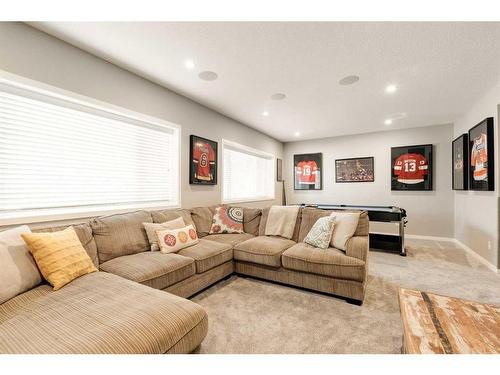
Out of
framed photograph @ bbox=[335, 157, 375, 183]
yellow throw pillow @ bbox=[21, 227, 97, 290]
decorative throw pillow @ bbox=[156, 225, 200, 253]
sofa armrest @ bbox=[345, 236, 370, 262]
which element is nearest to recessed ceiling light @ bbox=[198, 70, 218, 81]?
decorative throw pillow @ bbox=[156, 225, 200, 253]

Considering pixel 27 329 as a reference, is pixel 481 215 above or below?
above

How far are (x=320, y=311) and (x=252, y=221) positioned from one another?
5.49ft

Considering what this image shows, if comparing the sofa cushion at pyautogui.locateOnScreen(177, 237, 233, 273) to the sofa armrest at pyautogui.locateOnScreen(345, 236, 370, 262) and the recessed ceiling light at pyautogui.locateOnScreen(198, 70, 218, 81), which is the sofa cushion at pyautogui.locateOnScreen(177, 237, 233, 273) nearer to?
the sofa armrest at pyautogui.locateOnScreen(345, 236, 370, 262)

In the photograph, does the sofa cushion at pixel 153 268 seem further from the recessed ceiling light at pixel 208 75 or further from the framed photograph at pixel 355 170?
the framed photograph at pixel 355 170

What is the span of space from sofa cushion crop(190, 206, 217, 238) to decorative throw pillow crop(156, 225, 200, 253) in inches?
21.5

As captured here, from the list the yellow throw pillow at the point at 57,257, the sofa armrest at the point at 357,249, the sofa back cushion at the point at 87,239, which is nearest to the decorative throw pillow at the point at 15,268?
the yellow throw pillow at the point at 57,257

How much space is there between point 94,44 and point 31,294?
220cm

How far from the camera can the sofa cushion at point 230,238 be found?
2910 millimetres

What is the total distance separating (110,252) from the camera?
2.13m

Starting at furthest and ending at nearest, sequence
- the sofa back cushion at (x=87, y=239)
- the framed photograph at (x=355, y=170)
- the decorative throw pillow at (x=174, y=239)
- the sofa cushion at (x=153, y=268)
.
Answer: the framed photograph at (x=355, y=170) → the decorative throw pillow at (x=174, y=239) → the sofa back cushion at (x=87, y=239) → the sofa cushion at (x=153, y=268)

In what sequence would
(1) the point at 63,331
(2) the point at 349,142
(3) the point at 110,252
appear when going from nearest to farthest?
(1) the point at 63,331 < (3) the point at 110,252 < (2) the point at 349,142

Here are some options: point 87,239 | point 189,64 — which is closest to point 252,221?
A: point 87,239
